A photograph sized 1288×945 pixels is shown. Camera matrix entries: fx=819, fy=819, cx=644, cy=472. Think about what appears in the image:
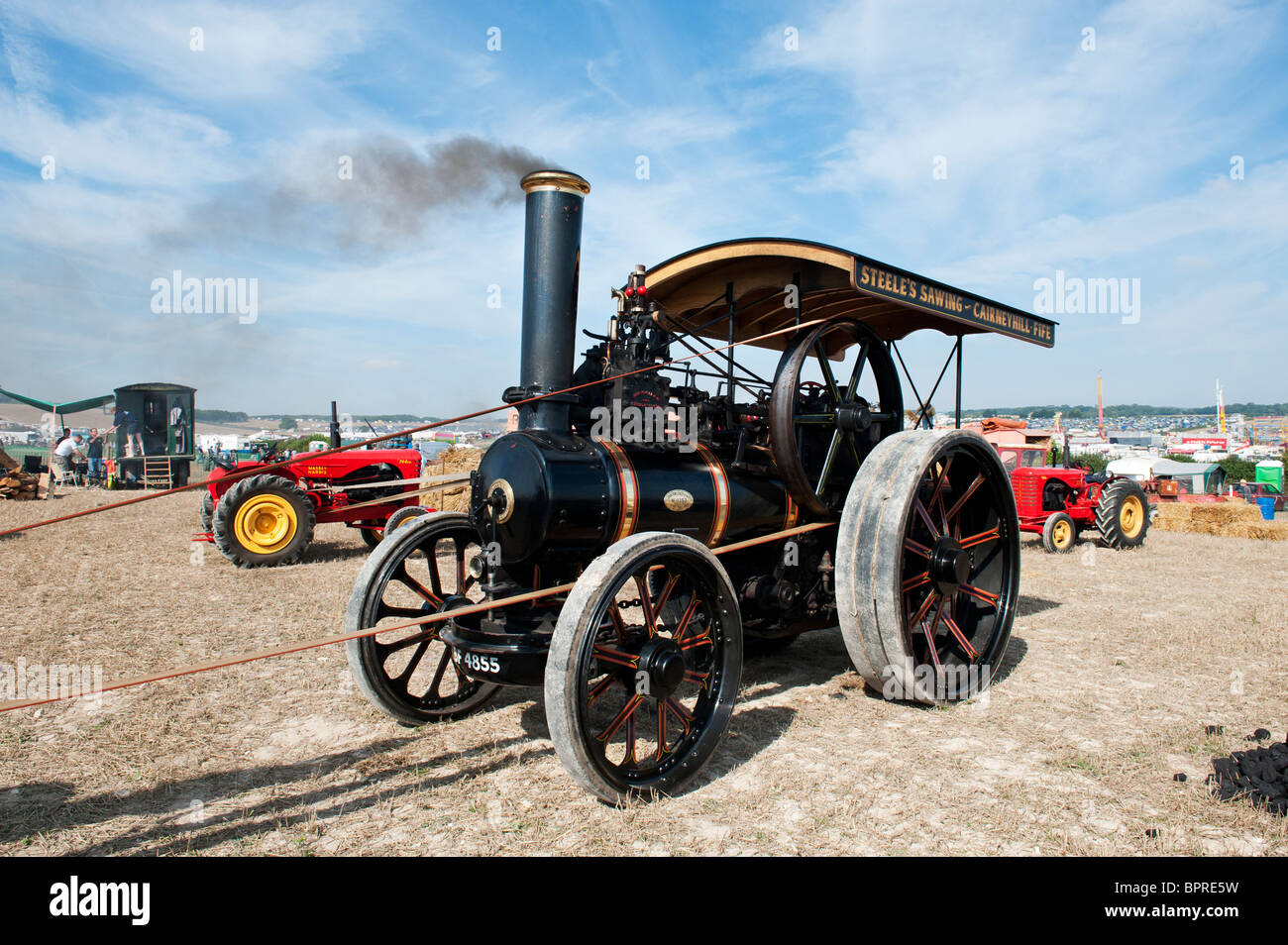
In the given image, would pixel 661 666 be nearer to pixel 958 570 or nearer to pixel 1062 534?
pixel 958 570

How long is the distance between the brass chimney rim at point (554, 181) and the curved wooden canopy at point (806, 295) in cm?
100

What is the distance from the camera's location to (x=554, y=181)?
4.01 meters

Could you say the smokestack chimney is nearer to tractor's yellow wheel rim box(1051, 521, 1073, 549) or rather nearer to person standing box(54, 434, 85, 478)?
tractor's yellow wheel rim box(1051, 521, 1073, 549)

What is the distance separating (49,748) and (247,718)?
0.85 metres

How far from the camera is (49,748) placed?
12.5 ft

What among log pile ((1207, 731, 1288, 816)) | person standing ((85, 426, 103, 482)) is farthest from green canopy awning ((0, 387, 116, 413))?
log pile ((1207, 731, 1288, 816))

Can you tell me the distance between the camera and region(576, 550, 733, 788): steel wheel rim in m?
3.08

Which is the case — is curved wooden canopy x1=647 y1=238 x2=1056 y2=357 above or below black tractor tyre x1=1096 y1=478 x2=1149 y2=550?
above

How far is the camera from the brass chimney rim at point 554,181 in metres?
3.99

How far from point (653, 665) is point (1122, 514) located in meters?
11.9

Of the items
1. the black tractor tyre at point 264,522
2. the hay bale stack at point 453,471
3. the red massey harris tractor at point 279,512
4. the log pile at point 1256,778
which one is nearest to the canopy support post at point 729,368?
the log pile at point 1256,778

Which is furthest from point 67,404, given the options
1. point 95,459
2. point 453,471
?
point 453,471

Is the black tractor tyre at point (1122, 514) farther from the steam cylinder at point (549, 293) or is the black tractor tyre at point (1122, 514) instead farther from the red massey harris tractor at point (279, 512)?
the steam cylinder at point (549, 293)

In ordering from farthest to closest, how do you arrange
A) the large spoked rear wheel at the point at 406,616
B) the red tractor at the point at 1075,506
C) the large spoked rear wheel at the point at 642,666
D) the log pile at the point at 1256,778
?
1. the red tractor at the point at 1075,506
2. the large spoked rear wheel at the point at 406,616
3. the log pile at the point at 1256,778
4. the large spoked rear wheel at the point at 642,666
